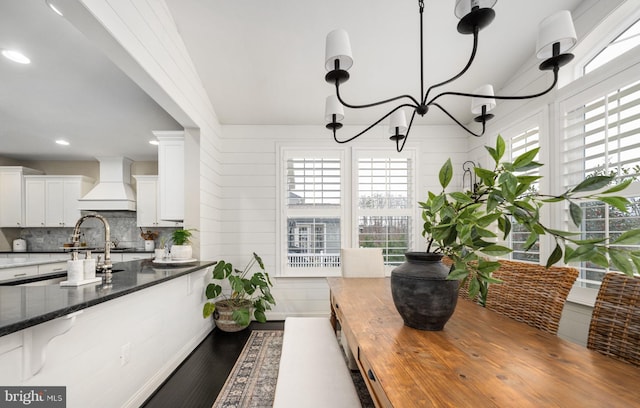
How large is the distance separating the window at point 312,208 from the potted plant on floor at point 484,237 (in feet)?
8.46

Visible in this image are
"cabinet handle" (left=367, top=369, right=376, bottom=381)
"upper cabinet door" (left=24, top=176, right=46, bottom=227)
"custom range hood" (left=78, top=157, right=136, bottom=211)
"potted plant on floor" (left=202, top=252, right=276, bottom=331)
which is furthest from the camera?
"upper cabinet door" (left=24, top=176, right=46, bottom=227)

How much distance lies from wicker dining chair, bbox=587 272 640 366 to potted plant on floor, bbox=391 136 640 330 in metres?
0.16

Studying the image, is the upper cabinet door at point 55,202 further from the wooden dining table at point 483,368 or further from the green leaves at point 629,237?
the green leaves at point 629,237

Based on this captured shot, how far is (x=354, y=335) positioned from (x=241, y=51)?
273cm

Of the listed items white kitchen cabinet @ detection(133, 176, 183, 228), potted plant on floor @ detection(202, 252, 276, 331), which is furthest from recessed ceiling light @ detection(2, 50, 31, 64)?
white kitchen cabinet @ detection(133, 176, 183, 228)

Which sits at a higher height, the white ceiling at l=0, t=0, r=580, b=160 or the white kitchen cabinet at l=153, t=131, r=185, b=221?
the white ceiling at l=0, t=0, r=580, b=160

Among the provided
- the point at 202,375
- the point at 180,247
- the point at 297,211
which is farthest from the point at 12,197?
the point at 202,375

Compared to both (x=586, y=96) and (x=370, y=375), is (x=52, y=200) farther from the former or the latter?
(x=586, y=96)

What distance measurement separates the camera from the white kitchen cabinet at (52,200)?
5184 millimetres

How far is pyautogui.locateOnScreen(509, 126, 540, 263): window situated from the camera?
282 centimetres

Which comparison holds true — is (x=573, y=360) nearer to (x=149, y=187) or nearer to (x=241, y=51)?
(x=241, y=51)

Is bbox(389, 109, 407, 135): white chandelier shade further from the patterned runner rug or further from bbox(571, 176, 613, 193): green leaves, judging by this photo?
the patterned runner rug

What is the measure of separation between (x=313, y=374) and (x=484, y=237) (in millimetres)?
1004

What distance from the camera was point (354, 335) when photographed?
4.35 ft
